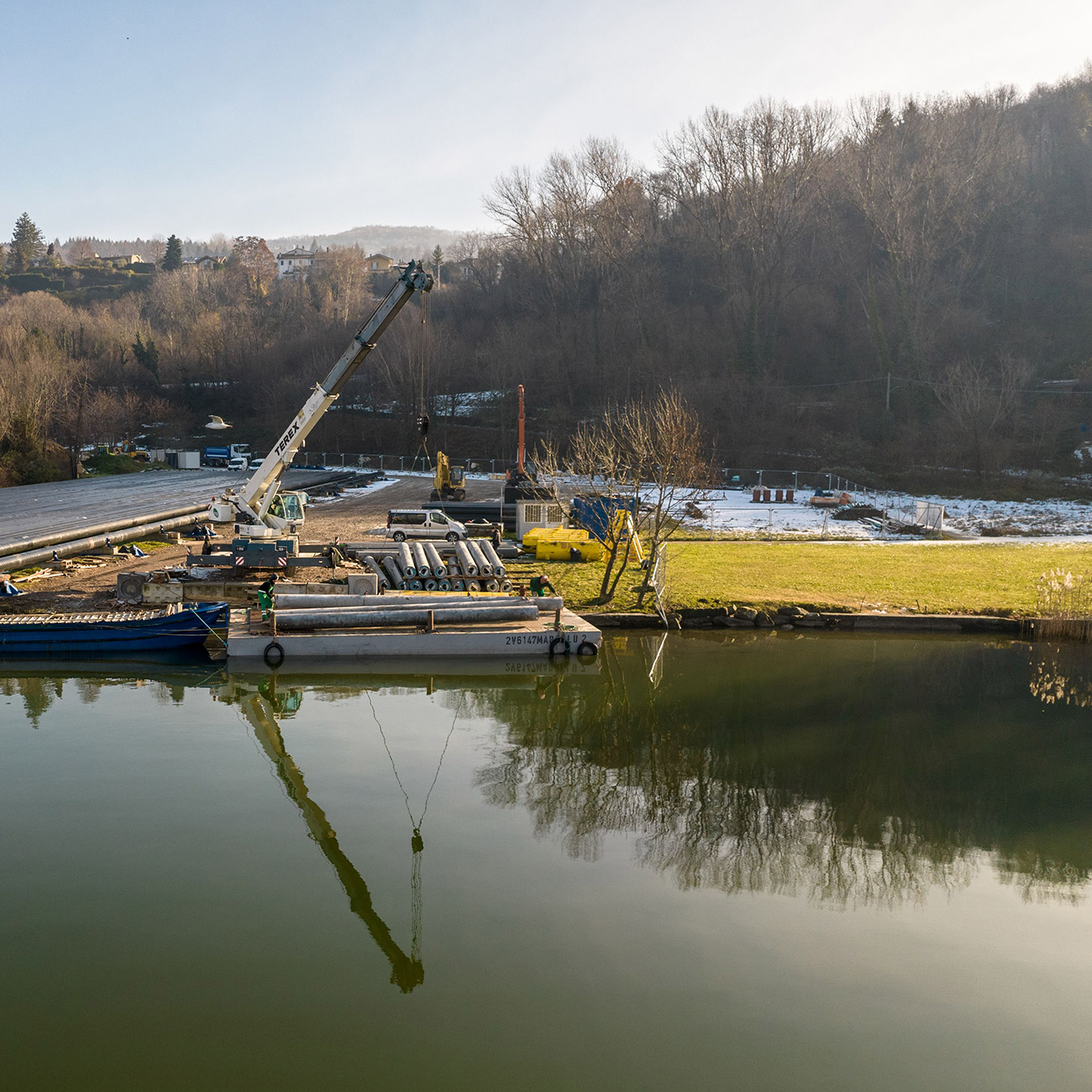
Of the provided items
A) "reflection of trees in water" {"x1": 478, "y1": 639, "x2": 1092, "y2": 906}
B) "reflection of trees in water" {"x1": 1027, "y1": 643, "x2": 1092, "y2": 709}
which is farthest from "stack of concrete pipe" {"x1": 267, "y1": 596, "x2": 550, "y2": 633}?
"reflection of trees in water" {"x1": 1027, "y1": 643, "x2": 1092, "y2": 709}

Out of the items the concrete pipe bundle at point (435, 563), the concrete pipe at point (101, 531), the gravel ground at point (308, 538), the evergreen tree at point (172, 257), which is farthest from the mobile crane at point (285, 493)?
the evergreen tree at point (172, 257)

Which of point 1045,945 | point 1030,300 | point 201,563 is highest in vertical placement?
point 1030,300

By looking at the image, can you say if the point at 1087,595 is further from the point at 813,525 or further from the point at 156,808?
the point at 156,808

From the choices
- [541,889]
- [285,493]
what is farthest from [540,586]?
[541,889]

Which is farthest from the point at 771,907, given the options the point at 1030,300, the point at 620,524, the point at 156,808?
the point at 1030,300

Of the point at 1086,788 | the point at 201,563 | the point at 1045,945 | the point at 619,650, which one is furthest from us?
the point at 201,563

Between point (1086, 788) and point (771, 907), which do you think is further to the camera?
point (1086, 788)

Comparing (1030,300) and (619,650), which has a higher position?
(1030,300)

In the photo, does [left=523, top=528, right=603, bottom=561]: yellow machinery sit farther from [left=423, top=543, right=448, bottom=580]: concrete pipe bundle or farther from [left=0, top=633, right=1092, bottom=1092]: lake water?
[left=0, top=633, right=1092, bottom=1092]: lake water
